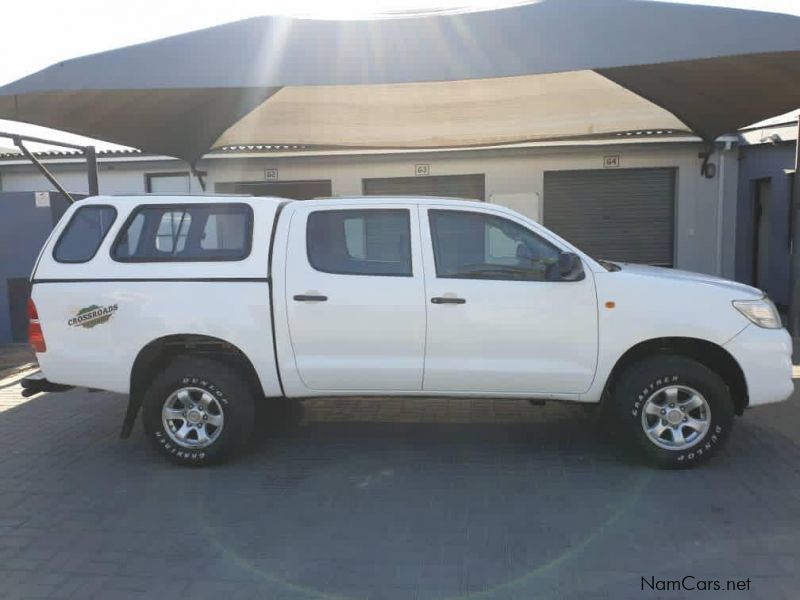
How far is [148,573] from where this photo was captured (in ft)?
11.7

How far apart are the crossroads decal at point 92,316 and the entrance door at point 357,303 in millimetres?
1344

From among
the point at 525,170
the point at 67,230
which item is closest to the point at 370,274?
the point at 67,230

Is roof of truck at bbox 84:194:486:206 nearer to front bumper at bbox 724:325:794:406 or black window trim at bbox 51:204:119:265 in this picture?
black window trim at bbox 51:204:119:265

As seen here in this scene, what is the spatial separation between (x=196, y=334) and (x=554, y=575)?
297 cm

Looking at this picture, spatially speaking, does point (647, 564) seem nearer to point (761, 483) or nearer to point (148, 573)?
point (761, 483)

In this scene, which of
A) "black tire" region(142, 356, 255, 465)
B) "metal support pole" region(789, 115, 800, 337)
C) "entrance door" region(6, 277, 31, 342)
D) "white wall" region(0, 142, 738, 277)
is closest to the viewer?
"black tire" region(142, 356, 255, 465)

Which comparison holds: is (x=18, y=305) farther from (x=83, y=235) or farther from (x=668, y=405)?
(x=668, y=405)

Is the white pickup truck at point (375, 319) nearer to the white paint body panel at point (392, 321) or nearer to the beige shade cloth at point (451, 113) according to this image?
the white paint body panel at point (392, 321)

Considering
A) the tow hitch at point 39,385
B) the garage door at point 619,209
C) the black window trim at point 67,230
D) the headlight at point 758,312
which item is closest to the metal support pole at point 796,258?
the garage door at point 619,209

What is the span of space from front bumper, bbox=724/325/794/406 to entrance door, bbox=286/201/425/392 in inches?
87.7

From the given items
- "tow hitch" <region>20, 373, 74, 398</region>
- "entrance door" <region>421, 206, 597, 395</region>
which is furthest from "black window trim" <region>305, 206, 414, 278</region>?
"tow hitch" <region>20, 373, 74, 398</region>

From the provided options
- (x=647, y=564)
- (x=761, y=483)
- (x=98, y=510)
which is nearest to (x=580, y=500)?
(x=647, y=564)

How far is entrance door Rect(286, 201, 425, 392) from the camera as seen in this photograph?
A: 15.7 ft

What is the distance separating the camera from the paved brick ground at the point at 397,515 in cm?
346
